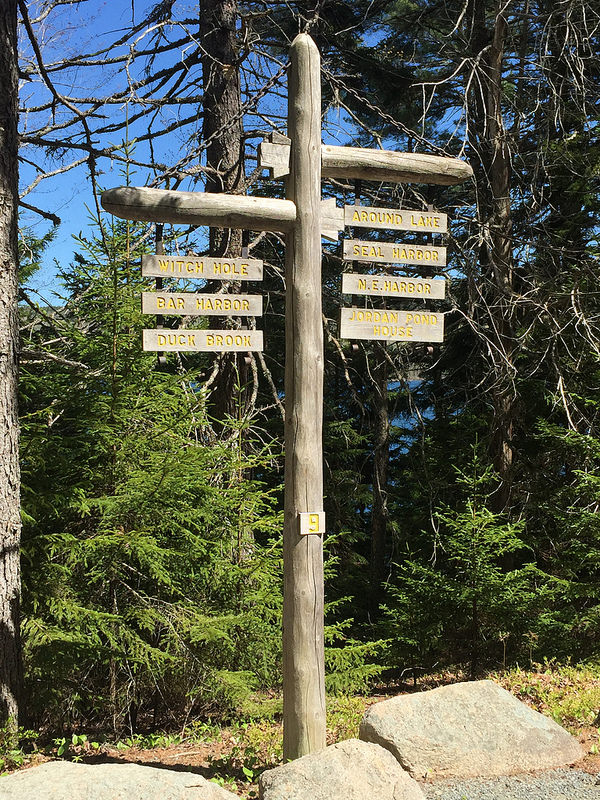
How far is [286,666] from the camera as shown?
5.05m

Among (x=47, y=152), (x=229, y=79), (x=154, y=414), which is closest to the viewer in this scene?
(x=154, y=414)

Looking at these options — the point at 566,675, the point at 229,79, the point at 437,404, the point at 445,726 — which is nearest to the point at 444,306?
the point at 437,404

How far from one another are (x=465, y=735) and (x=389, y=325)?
9.06 feet

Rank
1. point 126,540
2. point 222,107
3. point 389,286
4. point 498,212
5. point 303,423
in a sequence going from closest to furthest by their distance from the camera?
point 303,423 → point 389,286 → point 126,540 → point 222,107 → point 498,212

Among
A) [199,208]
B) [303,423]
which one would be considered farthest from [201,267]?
[303,423]

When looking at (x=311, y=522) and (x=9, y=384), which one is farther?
(x=9, y=384)

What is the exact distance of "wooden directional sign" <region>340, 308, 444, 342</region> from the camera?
5078mm

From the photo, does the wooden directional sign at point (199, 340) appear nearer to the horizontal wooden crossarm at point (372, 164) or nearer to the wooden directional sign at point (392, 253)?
the wooden directional sign at point (392, 253)

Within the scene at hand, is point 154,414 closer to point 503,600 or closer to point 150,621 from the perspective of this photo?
point 150,621

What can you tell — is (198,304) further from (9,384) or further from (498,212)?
(498,212)

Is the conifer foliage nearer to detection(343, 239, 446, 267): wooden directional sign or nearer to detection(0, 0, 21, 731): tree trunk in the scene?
detection(0, 0, 21, 731): tree trunk

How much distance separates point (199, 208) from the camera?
4.99 m

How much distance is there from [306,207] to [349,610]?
28.3 ft

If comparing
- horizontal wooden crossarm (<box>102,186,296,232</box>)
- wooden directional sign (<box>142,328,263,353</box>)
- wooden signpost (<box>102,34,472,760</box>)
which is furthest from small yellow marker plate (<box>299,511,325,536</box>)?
horizontal wooden crossarm (<box>102,186,296,232</box>)
